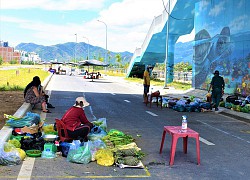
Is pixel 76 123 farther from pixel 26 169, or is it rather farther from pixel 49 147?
pixel 26 169

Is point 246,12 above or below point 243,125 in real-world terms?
above

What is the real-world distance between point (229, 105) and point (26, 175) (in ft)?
43.1

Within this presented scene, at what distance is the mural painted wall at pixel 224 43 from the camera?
23344mm

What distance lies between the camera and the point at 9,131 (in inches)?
354

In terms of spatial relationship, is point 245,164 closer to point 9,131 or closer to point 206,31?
point 9,131

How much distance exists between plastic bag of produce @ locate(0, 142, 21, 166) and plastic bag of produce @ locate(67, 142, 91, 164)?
0.99 metres

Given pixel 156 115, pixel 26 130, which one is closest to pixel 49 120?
pixel 26 130

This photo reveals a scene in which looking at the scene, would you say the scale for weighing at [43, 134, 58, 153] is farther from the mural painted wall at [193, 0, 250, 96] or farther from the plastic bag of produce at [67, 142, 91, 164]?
the mural painted wall at [193, 0, 250, 96]

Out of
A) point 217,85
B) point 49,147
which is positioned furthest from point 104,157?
point 217,85

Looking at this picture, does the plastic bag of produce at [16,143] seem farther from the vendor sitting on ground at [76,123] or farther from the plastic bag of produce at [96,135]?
the plastic bag of produce at [96,135]

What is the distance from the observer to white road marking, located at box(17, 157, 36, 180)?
6.28m

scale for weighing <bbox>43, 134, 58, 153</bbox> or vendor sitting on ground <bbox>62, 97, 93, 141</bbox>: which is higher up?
vendor sitting on ground <bbox>62, 97, 93, 141</bbox>

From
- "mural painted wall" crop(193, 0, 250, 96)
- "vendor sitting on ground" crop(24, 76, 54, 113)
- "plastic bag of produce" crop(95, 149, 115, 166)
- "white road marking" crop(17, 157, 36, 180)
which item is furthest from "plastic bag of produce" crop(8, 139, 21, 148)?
"mural painted wall" crop(193, 0, 250, 96)

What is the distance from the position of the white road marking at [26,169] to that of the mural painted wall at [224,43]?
17715mm
